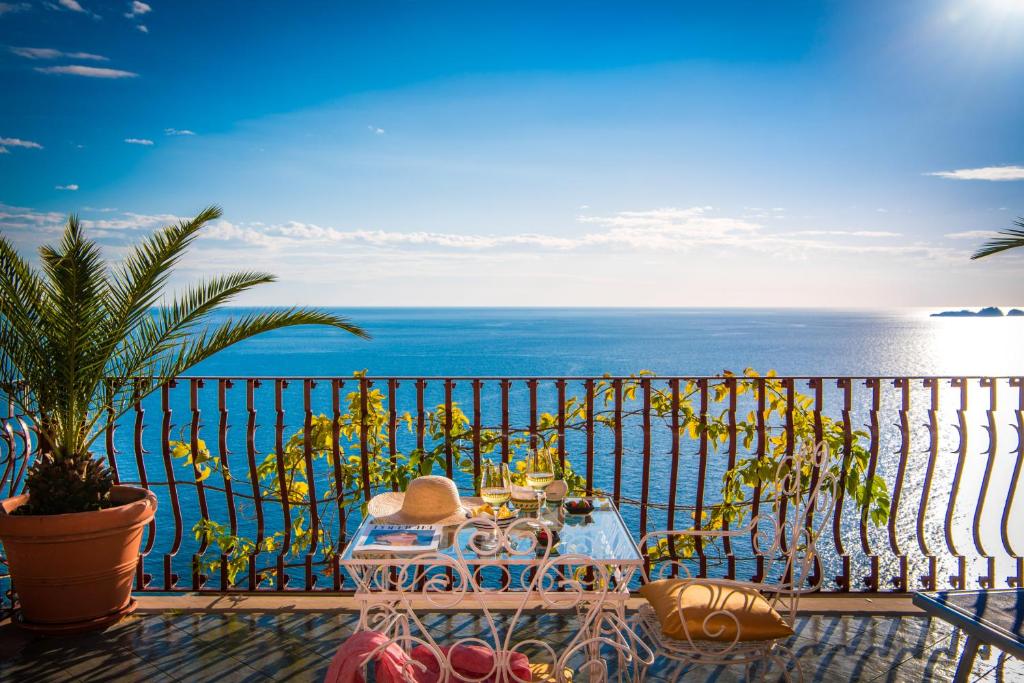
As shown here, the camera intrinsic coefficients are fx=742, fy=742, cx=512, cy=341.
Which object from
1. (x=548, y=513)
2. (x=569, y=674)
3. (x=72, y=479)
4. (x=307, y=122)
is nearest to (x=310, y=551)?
(x=72, y=479)

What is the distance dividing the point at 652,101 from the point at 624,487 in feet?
39.4

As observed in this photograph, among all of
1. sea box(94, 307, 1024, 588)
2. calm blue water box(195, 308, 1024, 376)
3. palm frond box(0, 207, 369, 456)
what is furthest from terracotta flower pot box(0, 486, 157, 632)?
calm blue water box(195, 308, 1024, 376)

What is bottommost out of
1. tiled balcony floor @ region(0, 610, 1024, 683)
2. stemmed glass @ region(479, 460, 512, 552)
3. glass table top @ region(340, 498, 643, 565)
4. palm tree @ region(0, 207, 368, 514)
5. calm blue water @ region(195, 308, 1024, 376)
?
calm blue water @ region(195, 308, 1024, 376)

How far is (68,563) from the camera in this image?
3357 mm

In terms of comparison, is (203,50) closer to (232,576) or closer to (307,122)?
(232,576)

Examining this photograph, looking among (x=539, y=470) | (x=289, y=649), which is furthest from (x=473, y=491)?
(x=289, y=649)

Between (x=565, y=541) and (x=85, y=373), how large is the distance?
2.53 meters

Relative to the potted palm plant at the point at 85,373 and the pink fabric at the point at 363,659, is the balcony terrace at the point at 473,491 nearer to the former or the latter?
the potted palm plant at the point at 85,373

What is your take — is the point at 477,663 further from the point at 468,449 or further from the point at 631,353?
the point at 631,353

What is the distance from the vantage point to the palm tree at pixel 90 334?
3.54 m

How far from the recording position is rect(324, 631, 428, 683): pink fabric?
78.7 inches

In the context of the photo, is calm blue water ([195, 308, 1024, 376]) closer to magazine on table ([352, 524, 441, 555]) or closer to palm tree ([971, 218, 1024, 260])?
palm tree ([971, 218, 1024, 260])

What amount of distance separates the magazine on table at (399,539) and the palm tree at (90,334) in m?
1.35

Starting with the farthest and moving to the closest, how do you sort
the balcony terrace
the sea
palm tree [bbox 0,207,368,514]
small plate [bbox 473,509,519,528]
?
the sea, palm tree [bbox 0,207,368,514], the balcony terrace, small plate [bbox 473,509,519,528]
